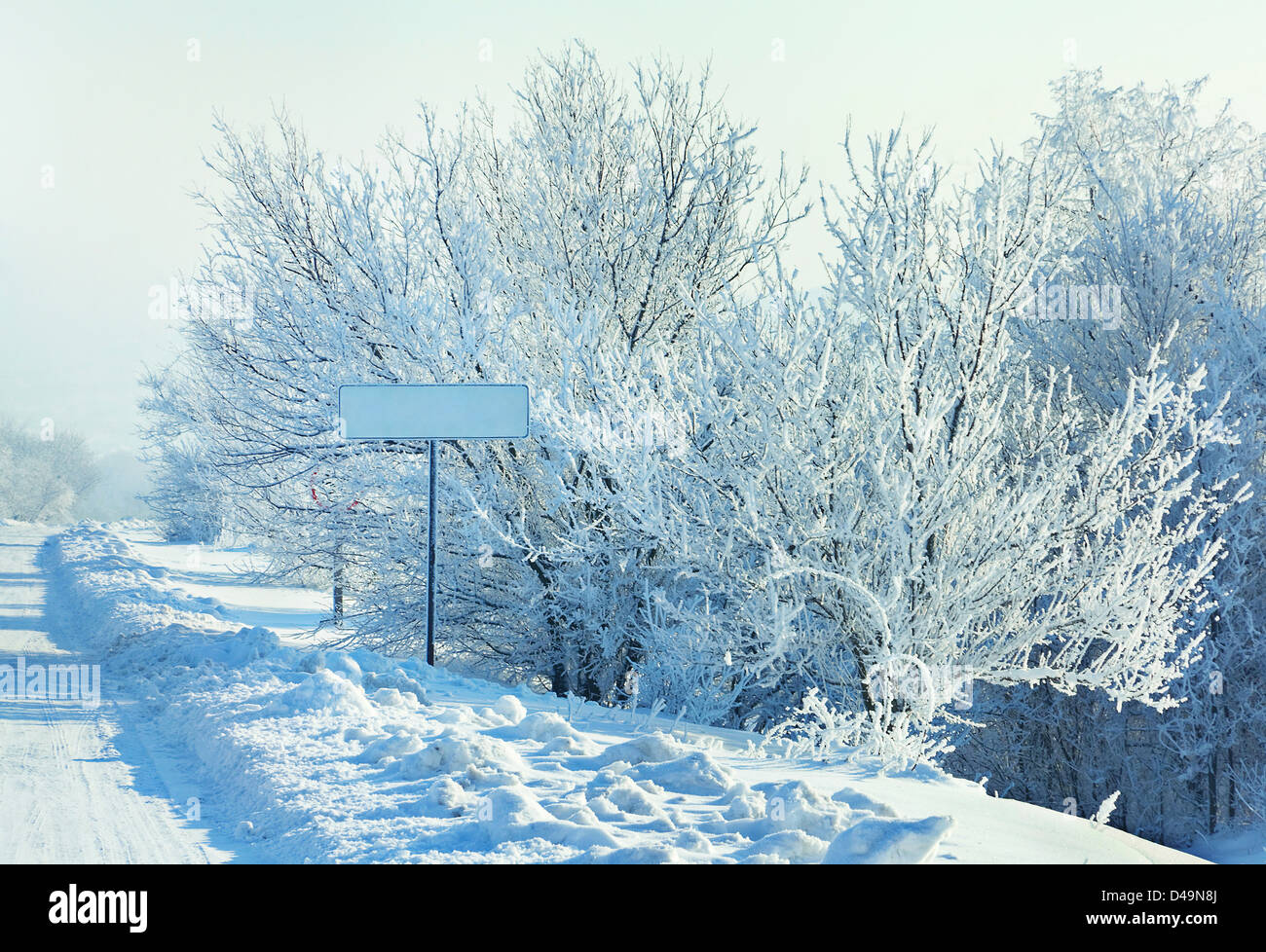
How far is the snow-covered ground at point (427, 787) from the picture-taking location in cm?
421

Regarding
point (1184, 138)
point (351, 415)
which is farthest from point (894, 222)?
point (1184, 138)

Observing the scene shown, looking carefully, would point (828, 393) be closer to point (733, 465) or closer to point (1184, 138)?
point (733, 465)

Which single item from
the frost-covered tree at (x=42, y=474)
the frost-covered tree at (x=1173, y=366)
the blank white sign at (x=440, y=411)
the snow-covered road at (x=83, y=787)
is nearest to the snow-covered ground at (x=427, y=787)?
the snow-covered road at (x=83, y=787)

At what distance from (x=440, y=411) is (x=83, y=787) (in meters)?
3.56

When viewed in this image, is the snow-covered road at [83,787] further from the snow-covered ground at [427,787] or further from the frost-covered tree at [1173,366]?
the frost-covered tree at [1173,366]

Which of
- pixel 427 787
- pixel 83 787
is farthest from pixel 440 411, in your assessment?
pixel 427 787

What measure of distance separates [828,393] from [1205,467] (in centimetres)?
669

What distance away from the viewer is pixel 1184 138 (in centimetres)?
1470

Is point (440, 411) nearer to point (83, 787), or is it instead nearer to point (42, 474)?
point (83, 787)

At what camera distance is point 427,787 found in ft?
16.5

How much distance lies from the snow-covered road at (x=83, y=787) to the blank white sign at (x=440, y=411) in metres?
2.59

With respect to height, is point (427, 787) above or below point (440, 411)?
below

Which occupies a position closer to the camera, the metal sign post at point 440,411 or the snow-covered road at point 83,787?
the snow-covered road at point 83,787

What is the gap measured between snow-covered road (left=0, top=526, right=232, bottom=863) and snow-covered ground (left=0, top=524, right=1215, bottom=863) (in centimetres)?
2
